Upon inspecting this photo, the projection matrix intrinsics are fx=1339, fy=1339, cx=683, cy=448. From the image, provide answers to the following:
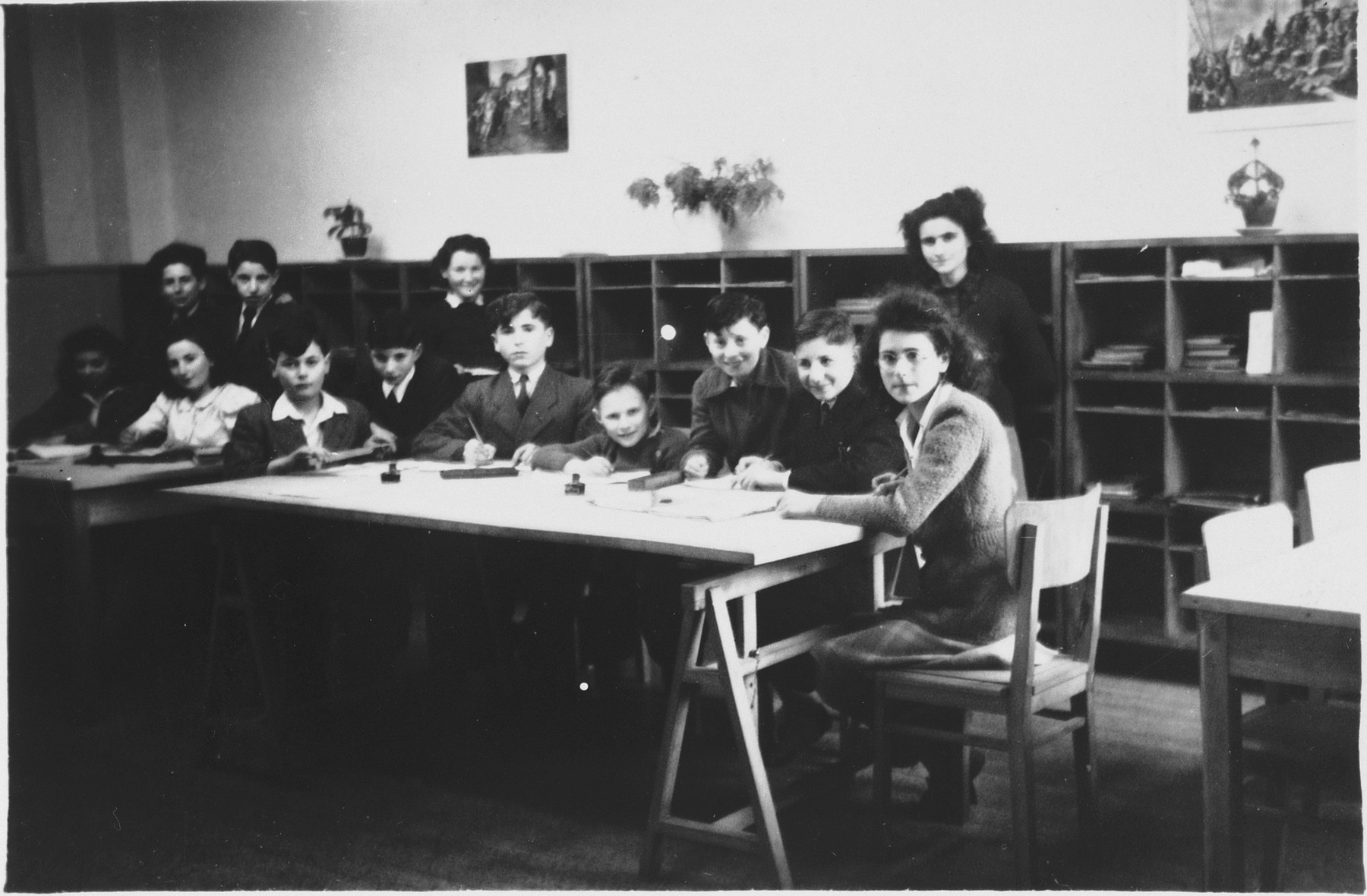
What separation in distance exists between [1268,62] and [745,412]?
1939mm

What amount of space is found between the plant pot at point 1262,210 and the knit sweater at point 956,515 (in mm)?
1739

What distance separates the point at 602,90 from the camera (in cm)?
574

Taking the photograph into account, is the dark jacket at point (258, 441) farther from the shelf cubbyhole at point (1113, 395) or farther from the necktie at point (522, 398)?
the shelf cubbyhole at point (1113, 395)

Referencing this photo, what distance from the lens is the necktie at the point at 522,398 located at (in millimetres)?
4594

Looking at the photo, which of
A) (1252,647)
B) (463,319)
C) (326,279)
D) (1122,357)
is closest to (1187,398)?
(1122,357)

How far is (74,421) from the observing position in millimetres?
4559

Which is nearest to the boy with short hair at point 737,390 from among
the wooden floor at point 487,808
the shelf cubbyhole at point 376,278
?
the wooden floor at point 487,808

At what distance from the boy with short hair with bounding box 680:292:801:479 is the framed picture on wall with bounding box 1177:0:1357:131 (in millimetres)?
1612

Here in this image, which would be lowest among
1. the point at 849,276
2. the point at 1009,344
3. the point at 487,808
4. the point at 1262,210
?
the point at 487,808

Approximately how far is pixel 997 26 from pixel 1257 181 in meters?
1.10

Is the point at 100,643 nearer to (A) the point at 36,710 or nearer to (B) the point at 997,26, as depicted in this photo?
(A) the point at 36,710

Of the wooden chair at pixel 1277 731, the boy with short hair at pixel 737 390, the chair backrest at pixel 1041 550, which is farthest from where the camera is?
the boy with short hair at pixel 737 390

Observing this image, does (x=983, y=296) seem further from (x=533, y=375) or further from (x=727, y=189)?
(x=533, y=375)

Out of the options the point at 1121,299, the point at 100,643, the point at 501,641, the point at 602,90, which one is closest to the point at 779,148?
the point at 602,90
